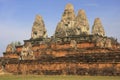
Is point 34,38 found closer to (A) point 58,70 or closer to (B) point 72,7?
(B) point 72,7

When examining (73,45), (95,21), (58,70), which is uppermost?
(95,21)

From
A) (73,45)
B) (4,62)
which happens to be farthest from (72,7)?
(4,62)

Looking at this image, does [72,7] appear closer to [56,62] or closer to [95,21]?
[95,21]

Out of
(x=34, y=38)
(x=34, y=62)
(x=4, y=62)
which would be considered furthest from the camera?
(x=34, y=38)

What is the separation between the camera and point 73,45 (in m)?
36.3

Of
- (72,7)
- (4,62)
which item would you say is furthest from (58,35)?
(4,62)

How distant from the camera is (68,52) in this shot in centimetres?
3512

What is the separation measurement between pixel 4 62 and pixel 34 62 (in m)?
5.41

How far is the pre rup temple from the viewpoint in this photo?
2673 centimetres

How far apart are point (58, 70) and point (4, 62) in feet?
28.4

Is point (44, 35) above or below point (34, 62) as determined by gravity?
above

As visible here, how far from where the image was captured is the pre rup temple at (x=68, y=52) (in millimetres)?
26734

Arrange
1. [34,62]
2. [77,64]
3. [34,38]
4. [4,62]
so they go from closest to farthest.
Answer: [77,64] < [34,62] < [4,62] < [34,38]

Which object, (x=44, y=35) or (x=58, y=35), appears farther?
(x=44, y=35)
